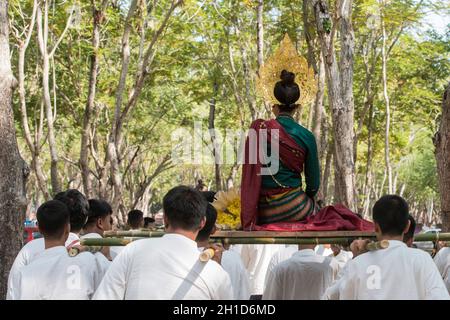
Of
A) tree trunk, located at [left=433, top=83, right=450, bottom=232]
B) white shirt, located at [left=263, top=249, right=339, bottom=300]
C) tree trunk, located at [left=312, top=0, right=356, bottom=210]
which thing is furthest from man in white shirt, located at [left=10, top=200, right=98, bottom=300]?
tree trunk, located at [left=312, top=0, right=356, bottom=210]

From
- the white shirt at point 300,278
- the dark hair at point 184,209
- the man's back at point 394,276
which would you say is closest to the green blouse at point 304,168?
the white shirt at point 300,278

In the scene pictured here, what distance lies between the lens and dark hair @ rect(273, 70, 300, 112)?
704 centimetres

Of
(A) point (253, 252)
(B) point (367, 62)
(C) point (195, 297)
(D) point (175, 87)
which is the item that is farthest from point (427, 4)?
(C) point (195, 297)

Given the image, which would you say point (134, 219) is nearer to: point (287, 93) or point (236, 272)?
point (287, 93)

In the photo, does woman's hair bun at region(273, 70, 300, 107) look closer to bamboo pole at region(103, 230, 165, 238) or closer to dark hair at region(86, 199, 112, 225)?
bamboo pole at region(103, 230, 165, 238)

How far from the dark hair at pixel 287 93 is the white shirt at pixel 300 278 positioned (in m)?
1.23

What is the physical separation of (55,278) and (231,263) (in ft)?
4.87

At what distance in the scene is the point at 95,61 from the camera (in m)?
17.5

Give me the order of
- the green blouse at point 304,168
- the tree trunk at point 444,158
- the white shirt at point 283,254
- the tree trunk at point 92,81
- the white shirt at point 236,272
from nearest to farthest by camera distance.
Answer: the white shirt at point 236,272
the green blouse at point 304,168
the white shirt at point 283,254
the tree trunk at point 444,158
the tree trunk at point 92,81

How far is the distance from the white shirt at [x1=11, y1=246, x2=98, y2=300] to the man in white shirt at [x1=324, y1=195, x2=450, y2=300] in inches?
59.7

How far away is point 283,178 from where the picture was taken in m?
6.79

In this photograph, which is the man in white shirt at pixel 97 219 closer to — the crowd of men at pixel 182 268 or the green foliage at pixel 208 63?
the crowd of men at pixel 182 268

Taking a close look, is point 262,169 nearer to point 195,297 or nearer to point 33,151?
point 195,297

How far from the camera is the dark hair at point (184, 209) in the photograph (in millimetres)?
4473
